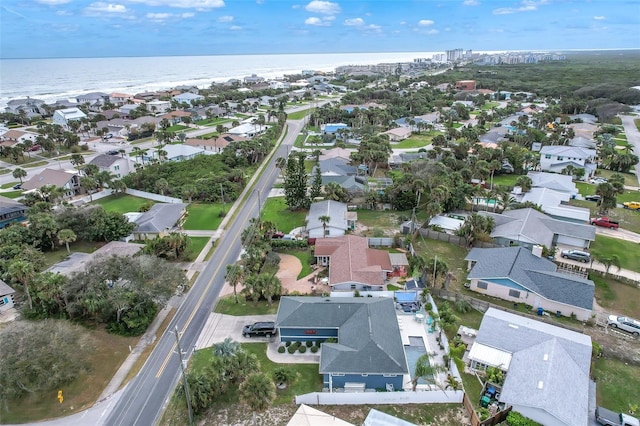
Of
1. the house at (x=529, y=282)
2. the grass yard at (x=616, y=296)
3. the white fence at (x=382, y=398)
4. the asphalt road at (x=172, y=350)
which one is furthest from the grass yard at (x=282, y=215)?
the grass yard at (x=616, y=296)

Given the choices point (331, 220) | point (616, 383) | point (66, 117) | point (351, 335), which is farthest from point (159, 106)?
point (616, 383)

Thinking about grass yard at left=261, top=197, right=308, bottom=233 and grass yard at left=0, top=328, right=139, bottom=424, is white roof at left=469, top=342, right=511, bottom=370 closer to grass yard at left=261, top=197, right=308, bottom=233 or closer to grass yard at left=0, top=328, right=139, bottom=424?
grass yard at left=0, top=328, right=139, bottom=424

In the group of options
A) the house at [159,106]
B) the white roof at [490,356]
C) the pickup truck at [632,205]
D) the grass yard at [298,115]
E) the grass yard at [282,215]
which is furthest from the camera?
the house at [159,106]

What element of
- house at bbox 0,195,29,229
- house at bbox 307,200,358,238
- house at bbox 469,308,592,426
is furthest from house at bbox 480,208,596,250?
house at bbox 0,195,29,229

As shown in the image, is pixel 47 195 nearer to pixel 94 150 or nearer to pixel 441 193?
pixel 94 150

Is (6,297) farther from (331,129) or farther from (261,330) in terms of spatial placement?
(331,129)

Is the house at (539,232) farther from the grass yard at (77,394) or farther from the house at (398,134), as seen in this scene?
the house at (398,134)
